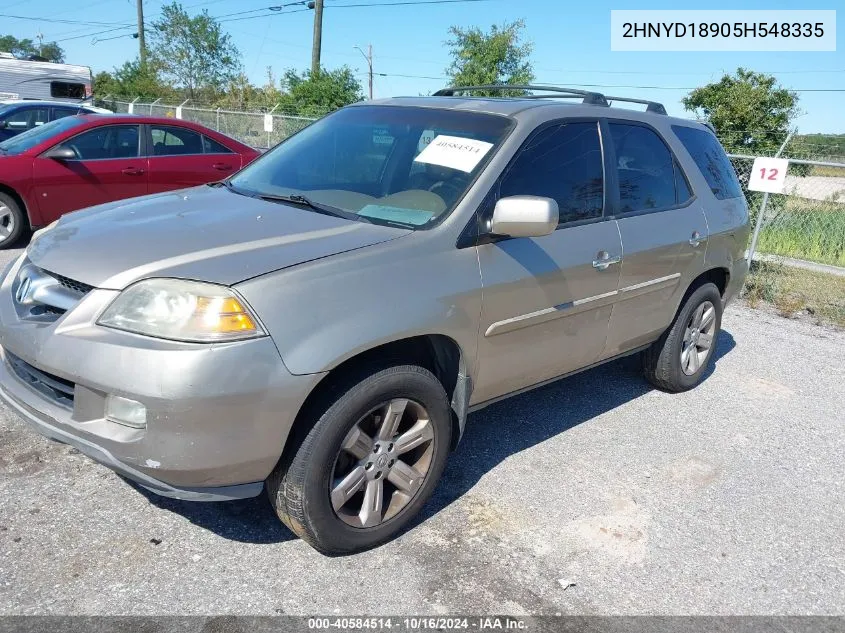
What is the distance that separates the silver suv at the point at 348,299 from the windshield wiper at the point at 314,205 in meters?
0.02

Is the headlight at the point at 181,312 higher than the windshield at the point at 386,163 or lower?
lower

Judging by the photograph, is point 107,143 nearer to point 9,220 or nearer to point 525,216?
point 9,220

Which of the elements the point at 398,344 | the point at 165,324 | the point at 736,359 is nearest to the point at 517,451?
the point at 398,344

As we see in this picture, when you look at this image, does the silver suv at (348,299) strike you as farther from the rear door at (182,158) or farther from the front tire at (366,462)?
the rear door at (182,158)

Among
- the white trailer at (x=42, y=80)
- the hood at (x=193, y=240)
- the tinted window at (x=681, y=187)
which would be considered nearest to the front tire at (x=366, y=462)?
the hood at (x=193, y=240)

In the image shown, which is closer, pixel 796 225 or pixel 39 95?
pixel 796 225

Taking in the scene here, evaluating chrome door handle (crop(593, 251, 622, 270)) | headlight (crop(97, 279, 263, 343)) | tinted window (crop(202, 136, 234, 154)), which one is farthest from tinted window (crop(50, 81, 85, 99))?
headlight (crop(97, 279, 263, 343))

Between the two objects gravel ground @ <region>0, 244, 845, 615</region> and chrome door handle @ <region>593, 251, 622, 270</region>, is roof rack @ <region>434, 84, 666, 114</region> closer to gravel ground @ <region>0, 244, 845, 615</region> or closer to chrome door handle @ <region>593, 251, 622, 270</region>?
chrome door handle @ <region>593, 251, 622, 270</region>

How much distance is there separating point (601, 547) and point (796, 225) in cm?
894

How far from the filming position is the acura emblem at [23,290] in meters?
2.82

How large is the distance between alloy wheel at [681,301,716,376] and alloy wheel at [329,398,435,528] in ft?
8.33

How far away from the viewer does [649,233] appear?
4.09m

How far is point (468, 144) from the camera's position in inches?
134

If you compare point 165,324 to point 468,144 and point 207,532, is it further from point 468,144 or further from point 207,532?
point 468,144
